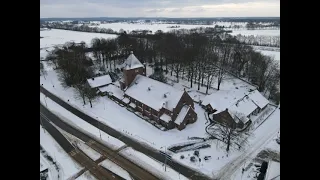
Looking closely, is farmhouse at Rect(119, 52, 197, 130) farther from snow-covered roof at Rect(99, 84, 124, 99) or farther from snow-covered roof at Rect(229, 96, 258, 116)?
snow-covered roof at Rect(229, 96, 258, 116)

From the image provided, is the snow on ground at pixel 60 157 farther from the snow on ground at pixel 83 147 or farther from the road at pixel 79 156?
the snow on ground at pixel 83 147

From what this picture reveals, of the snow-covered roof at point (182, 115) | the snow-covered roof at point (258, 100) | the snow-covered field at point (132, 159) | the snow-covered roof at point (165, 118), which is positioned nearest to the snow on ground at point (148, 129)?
the snow-covered roof at point (182, 115)

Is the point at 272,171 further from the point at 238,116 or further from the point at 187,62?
the point at 187,62

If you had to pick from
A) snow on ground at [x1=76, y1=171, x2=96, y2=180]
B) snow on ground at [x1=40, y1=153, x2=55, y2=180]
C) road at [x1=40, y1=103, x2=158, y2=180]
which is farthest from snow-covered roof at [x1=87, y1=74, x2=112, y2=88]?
snow on ground at [x1=76, y1=171, x2=96, y2=180]
